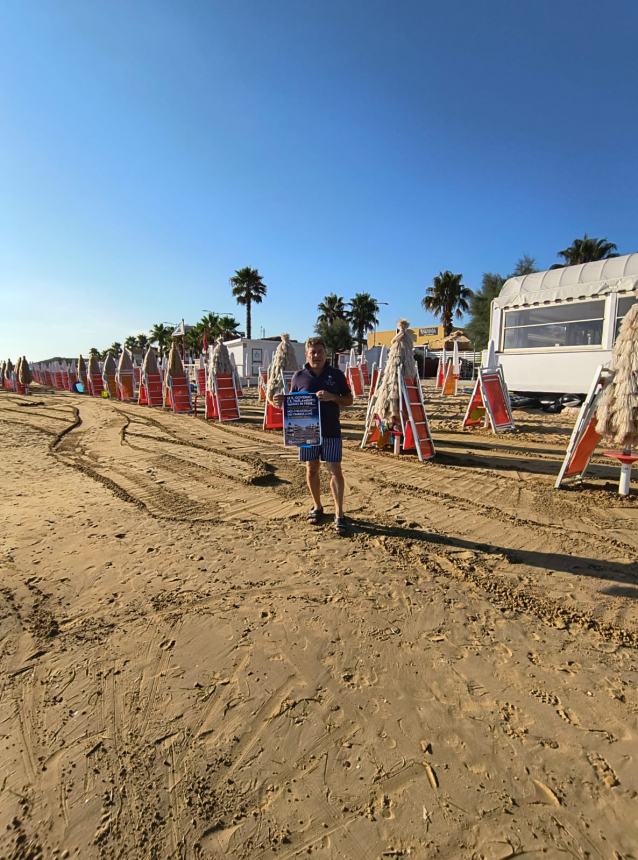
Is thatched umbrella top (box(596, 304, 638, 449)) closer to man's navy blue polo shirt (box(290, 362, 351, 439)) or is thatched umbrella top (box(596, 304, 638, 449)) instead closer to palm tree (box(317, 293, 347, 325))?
man's navy blue polo shirt (box(290, 362, 351, 439))

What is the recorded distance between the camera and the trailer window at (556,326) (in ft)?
34.7

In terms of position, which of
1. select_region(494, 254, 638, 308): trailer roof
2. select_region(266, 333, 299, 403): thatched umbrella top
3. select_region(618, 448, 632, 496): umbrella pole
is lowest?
select_region(618, 448, 632, 496): umbrella pole

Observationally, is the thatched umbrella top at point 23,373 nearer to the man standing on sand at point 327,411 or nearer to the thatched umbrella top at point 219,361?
→ the thatched umbrella top at point 219,361

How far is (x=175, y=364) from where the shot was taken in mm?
15641

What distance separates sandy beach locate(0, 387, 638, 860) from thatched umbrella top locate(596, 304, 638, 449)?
883mm

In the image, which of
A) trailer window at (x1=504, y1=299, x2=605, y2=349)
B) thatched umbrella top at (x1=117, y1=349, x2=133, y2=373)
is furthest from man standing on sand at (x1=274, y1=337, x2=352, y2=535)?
thatched umbrella top at (x1=117, y1=349, x2=133, y2=373)

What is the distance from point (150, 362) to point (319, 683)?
18.6 metres

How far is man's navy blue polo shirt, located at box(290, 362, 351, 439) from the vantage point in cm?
405

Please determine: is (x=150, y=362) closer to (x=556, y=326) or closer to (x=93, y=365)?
(x=93, y=365)

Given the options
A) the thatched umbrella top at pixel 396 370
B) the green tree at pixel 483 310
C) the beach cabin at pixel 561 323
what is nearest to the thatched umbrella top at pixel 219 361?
the thatched umbrella top at pixel 396 370

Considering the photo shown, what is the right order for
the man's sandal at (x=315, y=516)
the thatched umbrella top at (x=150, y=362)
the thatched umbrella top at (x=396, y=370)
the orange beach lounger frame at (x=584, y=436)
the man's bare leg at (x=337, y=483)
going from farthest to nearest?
the thatched umbrella top at (x=150, y=362)
the thatched umbrella top at (x=396, y=370)
the orange beach lounger frame at (x=584, y=436)
the man's sandal at (x=315, y=516)
the man's bare leg at (x=337, y=483)

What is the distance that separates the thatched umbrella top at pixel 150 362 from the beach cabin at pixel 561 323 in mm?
13974

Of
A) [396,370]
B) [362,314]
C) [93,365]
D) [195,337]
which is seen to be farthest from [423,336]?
[396,370]

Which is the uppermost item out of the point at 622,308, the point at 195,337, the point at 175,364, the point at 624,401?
the point at 195,337
